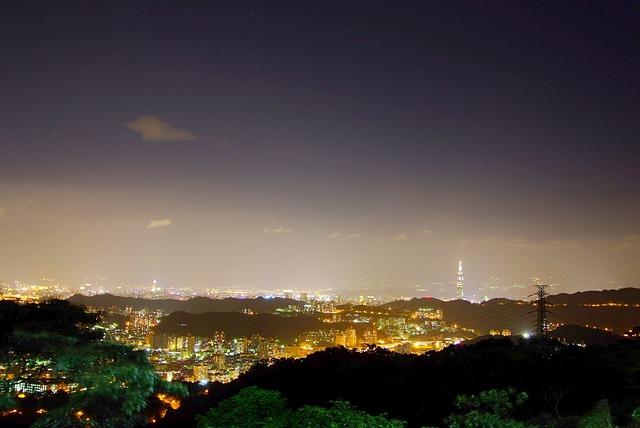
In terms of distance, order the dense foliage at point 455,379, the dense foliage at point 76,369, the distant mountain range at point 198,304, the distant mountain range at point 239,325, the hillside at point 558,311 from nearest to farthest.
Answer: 1. the dense foliage at point 76,369
2. the dense foliage at point 455,379
3. the hillside at point 558,311
4. the distant mountain range at point 239,325
5. the distant mountain range at point 198,304

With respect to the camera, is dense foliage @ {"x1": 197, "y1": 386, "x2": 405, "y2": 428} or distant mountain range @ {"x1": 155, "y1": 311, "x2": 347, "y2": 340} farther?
distant mountain range @ {"x1": 155, "y1": 311, "x2": 347, "y2": 340}

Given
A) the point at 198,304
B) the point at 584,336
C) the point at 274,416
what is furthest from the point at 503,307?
the point at 274,416

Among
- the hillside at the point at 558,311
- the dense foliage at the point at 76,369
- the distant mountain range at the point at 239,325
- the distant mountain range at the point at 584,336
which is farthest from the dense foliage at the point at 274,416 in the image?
the distant mountain range at the point at 239,325

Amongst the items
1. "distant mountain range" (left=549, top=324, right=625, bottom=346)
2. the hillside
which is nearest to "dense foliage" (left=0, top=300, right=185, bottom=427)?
"distant mountain range" (left=549, top=324, right=625, bottom=346)

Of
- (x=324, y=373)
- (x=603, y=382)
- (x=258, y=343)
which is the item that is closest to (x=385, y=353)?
(x=324, y=373)

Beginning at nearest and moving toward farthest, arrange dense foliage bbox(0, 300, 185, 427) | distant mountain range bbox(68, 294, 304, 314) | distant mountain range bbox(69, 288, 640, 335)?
dense foliage bbox(0, 300, 185, 427)
distant mountain range bbox(69, 288, 640, 335)
distant mountain range bbox(68, 294, 304, 314)

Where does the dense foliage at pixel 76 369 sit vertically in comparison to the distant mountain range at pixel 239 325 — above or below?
above

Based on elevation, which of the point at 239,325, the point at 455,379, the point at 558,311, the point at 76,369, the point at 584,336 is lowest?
the point at 239,325

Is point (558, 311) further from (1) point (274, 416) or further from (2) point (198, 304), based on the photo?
(1) point (274, 416)

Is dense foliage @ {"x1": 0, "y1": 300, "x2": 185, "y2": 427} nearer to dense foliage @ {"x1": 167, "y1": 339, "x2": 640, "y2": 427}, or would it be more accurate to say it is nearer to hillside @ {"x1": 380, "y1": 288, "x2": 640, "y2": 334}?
dense foliage @ {"x1": 167, "y1": 339, "x2": 640, "y2": 427}

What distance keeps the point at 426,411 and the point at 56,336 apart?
12.7 metres

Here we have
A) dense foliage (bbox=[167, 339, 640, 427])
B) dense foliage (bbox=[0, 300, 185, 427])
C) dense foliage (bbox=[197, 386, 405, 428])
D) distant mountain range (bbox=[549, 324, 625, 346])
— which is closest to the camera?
dense foliage (bbox=[197, 386, 405, 428])

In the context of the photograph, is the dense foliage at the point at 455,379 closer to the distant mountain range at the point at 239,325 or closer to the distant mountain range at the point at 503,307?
the distant mountain range at the point at 503,307

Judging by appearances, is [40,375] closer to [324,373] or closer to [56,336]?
[56,336]
